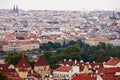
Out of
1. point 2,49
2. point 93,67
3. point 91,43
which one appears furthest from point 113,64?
point 91,43

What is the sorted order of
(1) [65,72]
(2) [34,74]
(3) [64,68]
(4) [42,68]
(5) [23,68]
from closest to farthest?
(2) [34,74] → (1) [65,72] → (5) [23,68] → (3) [64,68] → (4) [42,68]

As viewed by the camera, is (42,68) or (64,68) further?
(42,68)

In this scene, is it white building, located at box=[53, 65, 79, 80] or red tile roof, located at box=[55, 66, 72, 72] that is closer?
white building, located at box=[53, 65, 79, 80]

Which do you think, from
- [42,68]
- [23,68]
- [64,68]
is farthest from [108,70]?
[23,68]

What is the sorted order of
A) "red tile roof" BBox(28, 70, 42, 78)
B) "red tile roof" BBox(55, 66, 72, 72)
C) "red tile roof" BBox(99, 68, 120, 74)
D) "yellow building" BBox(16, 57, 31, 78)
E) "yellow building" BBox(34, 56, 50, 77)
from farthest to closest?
"yellow building" BBox(34, 56, 50, 77) < "red tile roof" BBox(55, 66, 72, 72) < "yellow building" BBox(16, 57, 31, 78) < "red tile roof" BBox(28, 70, 42, 78) < "red tile roof" BBox(99, 68, 120, 74)

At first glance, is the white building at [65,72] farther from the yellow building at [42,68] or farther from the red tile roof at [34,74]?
the yellow building at [42,68]

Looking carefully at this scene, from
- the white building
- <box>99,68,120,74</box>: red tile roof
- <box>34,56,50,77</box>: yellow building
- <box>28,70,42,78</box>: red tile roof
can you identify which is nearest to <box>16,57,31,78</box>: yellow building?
<box>28,70,42,78</box>: red tile roof

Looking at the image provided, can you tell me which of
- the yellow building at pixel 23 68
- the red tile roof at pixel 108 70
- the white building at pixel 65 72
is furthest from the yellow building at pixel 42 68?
the red tile roof at pixel 108 70

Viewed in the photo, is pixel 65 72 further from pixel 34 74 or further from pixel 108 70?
pixel 108 70

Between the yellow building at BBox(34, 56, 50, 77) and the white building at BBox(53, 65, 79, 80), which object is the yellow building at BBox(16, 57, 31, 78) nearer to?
the yellow building at BBox(34, 56, 50, 77)

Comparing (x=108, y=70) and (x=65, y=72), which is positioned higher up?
(x=108, y=70)

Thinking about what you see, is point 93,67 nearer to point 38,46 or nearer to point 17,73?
point 17,73
